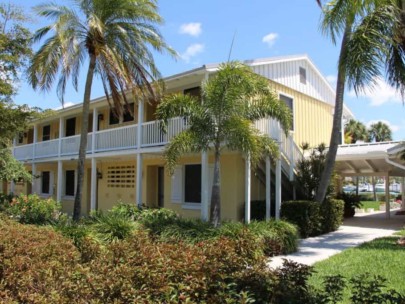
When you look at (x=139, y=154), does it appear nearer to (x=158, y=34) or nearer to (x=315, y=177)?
(x=158, y=34)

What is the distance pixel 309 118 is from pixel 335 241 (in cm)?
819

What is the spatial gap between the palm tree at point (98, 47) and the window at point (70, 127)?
11.4 metres

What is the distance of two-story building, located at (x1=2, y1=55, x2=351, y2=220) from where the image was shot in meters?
14.8

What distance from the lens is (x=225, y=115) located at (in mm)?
10688

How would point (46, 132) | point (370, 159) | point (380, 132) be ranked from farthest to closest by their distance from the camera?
point (380, 132) < point (46, 132) < point (370, 159)

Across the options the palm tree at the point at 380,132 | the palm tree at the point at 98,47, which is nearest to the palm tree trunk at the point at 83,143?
the palm tree at the point at 98,47

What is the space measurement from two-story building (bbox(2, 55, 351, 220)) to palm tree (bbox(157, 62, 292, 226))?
103 inches

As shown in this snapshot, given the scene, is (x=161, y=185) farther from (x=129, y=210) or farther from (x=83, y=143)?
(x=83, y=143)

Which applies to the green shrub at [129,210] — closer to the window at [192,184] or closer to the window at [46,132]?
the window at [192,184]

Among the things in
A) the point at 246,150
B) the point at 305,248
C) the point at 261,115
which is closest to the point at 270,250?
the point at 305,248

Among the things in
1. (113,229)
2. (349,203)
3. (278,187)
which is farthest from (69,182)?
(113,229)

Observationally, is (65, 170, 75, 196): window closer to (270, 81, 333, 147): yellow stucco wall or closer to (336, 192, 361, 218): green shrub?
(270, 81, 333, 147): yellow stucco wall

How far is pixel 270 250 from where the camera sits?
961cm

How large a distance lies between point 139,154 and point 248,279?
12.6m
